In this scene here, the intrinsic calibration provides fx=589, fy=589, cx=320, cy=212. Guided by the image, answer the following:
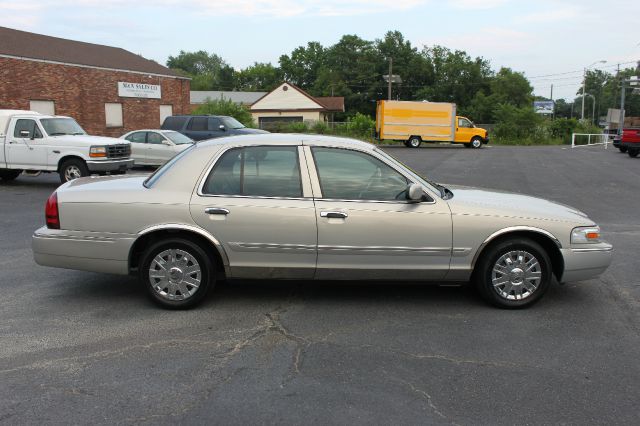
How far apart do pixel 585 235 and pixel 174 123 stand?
63.3ft

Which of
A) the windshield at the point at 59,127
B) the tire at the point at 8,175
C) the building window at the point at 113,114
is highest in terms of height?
the building window at the point at 113,114

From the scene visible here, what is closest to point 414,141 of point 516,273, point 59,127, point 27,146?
point 59,127

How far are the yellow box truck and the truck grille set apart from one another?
24622 millimetres

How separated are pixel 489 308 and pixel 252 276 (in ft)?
7.11

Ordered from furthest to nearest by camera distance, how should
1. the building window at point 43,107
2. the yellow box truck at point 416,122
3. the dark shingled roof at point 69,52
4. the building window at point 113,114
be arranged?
the yellow box truck at point 416,122 → the building window at point 113,114 → the dark shingled roof at point 69,52 → the building window at point 43,107

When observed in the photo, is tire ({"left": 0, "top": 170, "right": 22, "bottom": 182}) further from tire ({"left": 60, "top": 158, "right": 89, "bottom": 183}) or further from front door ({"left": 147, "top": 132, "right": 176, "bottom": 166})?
front door ({"left": 147, "top": 132, "right": 176, "bottom": 166})

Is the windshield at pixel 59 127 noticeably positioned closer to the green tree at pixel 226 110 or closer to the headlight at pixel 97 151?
the headlight at pixel 97 151

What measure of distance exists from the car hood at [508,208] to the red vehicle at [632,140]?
26344 millimetres

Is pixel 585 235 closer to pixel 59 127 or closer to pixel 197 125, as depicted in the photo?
pixel 59 127

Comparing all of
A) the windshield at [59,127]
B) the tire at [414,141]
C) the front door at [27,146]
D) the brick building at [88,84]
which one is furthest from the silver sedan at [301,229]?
the tire at [414,141]

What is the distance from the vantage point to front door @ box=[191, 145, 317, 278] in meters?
5.06

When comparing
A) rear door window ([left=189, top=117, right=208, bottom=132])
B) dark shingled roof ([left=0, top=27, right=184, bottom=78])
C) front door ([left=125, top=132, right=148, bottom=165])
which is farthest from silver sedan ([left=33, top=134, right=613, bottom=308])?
dark shingled roof ([left=0, top=27, right=184, bottom=78])

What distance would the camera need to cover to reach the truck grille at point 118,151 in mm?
14297

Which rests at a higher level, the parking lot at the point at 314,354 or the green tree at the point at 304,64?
the green tree at the point at 304,64
